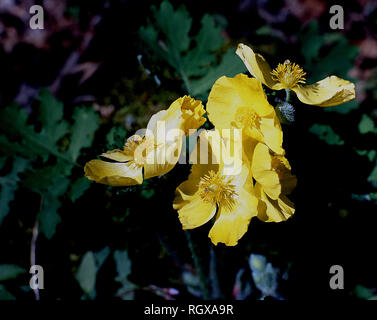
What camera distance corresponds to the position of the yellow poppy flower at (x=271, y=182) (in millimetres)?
1143

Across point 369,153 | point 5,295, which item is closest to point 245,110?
point 369,153

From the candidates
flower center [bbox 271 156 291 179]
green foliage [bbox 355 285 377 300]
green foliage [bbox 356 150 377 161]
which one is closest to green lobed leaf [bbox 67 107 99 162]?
flower center [bbox 271 156 291 179]

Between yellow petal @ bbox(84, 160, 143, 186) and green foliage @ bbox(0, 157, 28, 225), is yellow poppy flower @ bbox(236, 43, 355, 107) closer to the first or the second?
yellow petal @ bbox(84, 160, 143, 186)

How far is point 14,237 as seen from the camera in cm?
240

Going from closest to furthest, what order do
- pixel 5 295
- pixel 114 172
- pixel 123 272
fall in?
pixel 114 172 → pixel 5 295 → pixel 123 272

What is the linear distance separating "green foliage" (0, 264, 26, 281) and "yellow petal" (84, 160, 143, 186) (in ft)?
3.98

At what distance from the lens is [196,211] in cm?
133

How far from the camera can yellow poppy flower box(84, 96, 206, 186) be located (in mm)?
1199

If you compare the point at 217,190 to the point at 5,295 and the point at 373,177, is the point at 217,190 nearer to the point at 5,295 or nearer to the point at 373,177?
the point at 373,177

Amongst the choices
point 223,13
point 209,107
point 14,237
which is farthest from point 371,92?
point 14,237

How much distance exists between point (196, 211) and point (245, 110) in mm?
421
